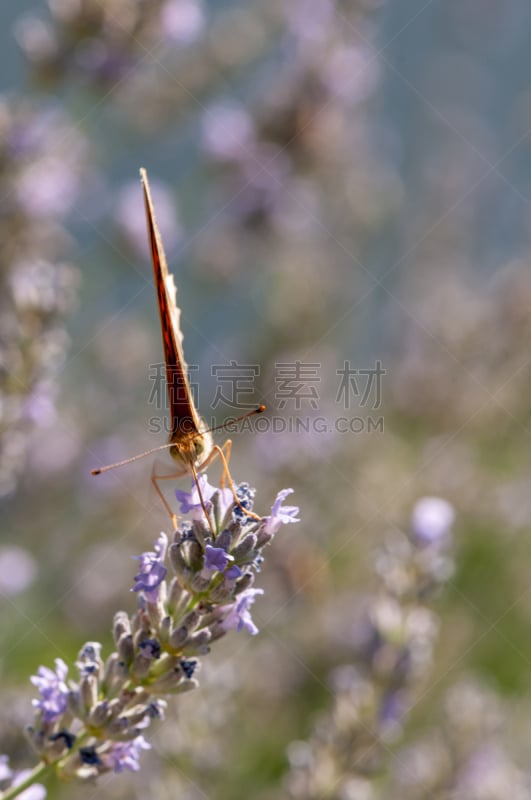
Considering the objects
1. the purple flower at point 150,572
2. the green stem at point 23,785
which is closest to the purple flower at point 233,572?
the purple flower at point 150,572

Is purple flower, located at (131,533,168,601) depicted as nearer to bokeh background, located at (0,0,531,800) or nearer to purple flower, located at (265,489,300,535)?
purple flower, located at (265,489,300,535)

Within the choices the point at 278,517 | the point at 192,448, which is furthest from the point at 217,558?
the point at 192,448

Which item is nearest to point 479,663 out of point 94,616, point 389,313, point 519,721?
point 519,721

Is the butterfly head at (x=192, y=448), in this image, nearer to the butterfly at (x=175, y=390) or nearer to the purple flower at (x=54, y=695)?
the butterfly at (x=175, y=390)

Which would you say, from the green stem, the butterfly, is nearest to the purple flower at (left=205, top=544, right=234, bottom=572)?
the butterfly

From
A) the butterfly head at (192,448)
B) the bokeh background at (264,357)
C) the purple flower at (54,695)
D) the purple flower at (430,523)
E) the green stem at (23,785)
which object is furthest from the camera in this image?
the bokeh background at (264,357)

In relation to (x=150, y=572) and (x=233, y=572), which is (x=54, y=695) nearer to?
(x=150, y=572)

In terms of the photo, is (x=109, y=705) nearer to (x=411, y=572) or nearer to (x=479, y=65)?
(x=411, y=572)
